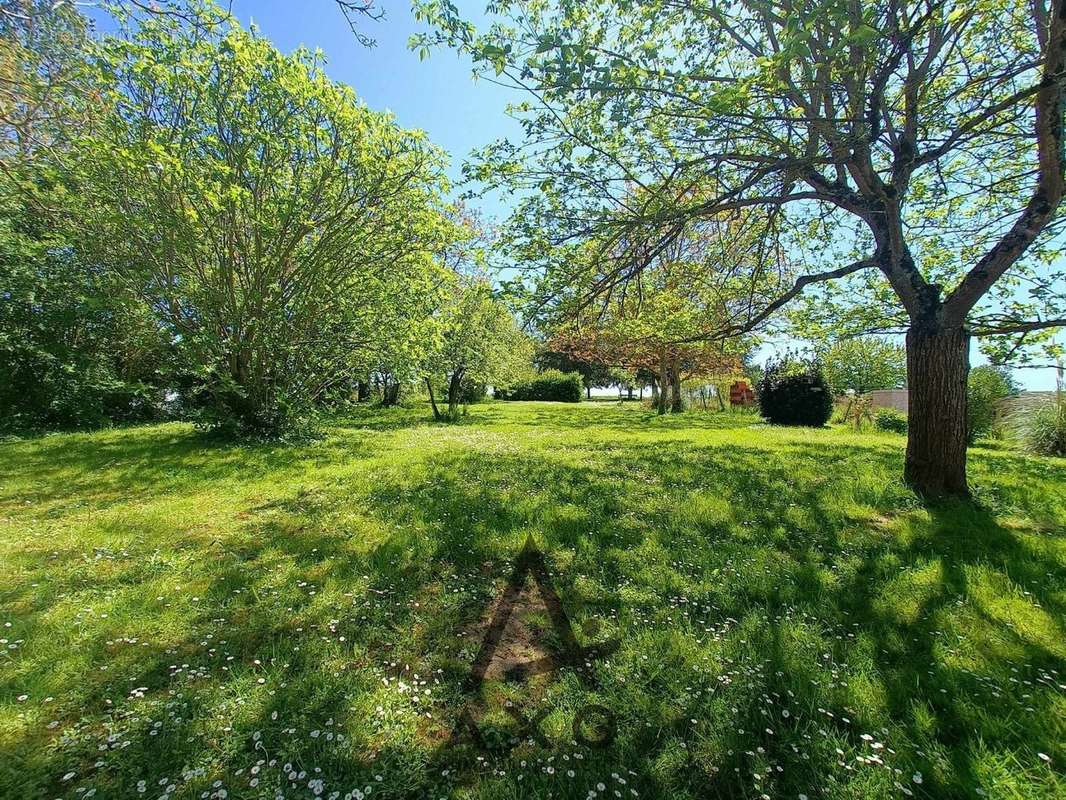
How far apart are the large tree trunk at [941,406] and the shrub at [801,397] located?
10421 millimetres

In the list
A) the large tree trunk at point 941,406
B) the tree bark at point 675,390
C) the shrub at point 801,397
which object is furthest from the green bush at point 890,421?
the large tree trunk at point 941,406

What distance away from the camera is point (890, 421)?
14.9 m

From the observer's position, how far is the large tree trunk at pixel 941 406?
5051 mm

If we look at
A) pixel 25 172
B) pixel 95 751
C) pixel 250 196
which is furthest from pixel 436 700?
pixel 25 172

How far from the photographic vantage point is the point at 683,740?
194 centimetres

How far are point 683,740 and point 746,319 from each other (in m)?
6.38

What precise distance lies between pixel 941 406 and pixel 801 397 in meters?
11.2

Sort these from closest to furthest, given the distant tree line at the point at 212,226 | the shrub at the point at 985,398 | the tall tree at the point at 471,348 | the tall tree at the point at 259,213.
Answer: the distant tree line at the point at 212,226 → the tall tree at the point at 259,213 → the shrub at the point at 985,398 → the tall tree at the point at 471,348

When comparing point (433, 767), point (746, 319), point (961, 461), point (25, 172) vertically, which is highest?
point (25, 172)

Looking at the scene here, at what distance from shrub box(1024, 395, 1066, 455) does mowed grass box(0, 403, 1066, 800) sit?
6758mm

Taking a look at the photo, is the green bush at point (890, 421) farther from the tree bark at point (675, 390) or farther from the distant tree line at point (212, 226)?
the distant tree line at point (212, 226)

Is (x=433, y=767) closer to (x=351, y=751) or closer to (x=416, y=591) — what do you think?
(x=351, y=751)

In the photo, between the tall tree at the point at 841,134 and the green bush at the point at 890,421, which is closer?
the tall tree at the point at 841,134

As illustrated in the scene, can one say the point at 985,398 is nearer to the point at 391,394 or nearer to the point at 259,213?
the point at 259,213
